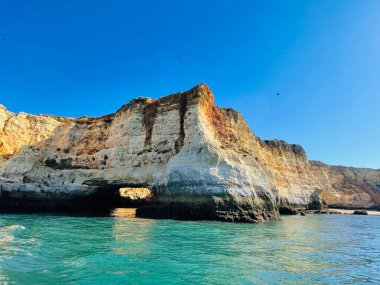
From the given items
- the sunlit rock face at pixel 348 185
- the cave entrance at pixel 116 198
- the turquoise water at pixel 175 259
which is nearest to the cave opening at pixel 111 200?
the cave entrance at pixel 116 198

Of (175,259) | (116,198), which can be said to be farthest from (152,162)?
(175,259)

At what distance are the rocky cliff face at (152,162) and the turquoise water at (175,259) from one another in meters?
7.05

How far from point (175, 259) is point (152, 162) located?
53.6ft

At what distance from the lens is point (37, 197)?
26.7 m

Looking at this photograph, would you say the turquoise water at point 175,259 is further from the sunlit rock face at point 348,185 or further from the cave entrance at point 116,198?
the sunlit rock face at point 348,185

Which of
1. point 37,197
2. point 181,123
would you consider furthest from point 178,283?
point 37,197

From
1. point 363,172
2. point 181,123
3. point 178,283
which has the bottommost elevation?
point 178,283

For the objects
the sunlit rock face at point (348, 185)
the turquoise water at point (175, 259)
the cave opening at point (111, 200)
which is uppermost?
the sunlit rock face at point (348, 185)

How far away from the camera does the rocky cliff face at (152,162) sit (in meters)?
21.3

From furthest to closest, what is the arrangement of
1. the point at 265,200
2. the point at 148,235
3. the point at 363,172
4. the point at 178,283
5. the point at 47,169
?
the point at 363,172, the point at 47,169, the point at 265,200, the point at 148,235, the point at 178,283

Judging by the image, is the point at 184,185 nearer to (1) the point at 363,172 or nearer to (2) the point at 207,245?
(2) the point at 207,245

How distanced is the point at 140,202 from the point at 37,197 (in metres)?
16.6

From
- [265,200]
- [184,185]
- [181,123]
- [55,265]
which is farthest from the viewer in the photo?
[181,123]

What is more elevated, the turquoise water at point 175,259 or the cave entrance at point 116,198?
the cave entrance at point 116,198
